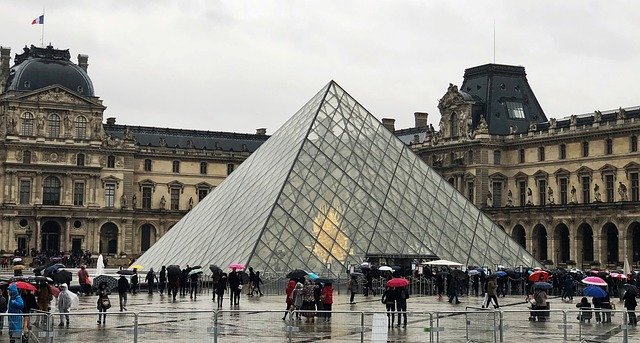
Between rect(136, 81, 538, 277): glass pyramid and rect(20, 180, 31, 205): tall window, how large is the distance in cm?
3349

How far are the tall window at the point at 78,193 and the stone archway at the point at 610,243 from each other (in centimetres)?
3680

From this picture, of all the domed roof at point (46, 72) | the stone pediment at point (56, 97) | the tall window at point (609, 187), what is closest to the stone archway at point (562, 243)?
the tall window at point (609, 187)

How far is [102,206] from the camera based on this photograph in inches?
3095

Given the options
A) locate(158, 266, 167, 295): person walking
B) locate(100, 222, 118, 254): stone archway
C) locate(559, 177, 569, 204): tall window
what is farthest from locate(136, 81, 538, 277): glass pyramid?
locate(100, 222, 118, 254): stone archway

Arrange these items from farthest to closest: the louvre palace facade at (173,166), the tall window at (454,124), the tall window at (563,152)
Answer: the tall window at (454,124) < the tall window at (563,152) < the louvre palace facade at (173,166)

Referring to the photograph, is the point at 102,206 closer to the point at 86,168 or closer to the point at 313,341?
the point at 86,168

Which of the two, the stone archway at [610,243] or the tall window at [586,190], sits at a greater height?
the tall window at [586,190]

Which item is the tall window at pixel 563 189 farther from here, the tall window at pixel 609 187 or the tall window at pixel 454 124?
the tall window at pixel 454 124

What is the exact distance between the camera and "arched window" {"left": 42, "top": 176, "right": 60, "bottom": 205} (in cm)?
7650

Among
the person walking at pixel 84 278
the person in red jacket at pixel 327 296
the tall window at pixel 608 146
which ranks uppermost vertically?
the tall window at pixel 608 146

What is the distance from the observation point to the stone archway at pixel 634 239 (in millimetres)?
64438

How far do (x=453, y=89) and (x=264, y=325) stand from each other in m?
62.7

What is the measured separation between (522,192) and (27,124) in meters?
35.1

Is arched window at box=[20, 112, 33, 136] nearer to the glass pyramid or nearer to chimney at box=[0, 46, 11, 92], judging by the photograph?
chimney at box=[0, 46, 11, 92]
